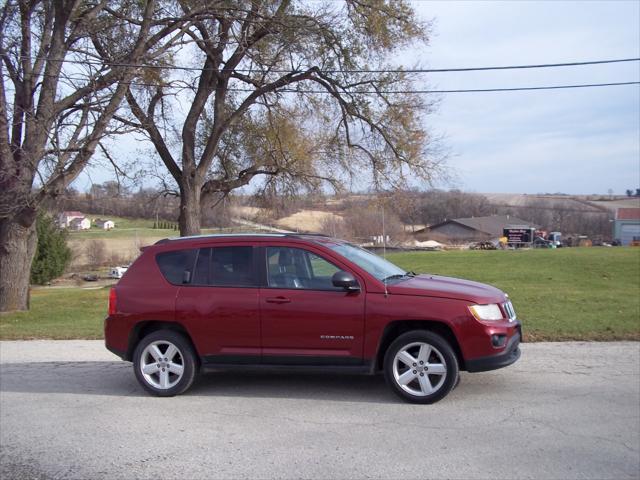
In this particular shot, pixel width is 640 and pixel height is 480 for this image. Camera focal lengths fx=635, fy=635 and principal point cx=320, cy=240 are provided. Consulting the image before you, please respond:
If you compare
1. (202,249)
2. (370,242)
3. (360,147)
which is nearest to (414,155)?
(360,147)

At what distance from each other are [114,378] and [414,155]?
1348 cm

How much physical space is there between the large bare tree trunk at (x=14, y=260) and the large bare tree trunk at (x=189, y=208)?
4648mm

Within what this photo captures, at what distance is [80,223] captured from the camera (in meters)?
38.1

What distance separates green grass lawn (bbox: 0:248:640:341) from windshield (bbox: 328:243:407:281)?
11.8 ft

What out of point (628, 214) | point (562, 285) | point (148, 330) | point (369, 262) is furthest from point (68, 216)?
point (628, 214)

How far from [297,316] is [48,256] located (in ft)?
147

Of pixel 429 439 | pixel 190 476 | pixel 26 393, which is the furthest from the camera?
pixel 26 393

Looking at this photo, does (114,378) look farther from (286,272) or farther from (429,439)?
(429,439)

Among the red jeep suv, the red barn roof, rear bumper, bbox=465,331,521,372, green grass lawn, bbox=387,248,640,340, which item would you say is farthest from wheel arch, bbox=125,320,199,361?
the red barn roof

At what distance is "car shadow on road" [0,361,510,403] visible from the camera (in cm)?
676

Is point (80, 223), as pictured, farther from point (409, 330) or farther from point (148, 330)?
point (409, 330)

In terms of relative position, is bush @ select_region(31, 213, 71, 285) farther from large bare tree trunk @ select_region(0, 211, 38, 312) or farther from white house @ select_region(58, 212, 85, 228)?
large bare tree trunk @ select_region(0, 211, 38, 312)

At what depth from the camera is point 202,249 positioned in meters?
7.04

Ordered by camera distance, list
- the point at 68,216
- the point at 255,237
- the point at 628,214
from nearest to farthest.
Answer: the point at 255,237, the point at 68,216, the point at 628,214
